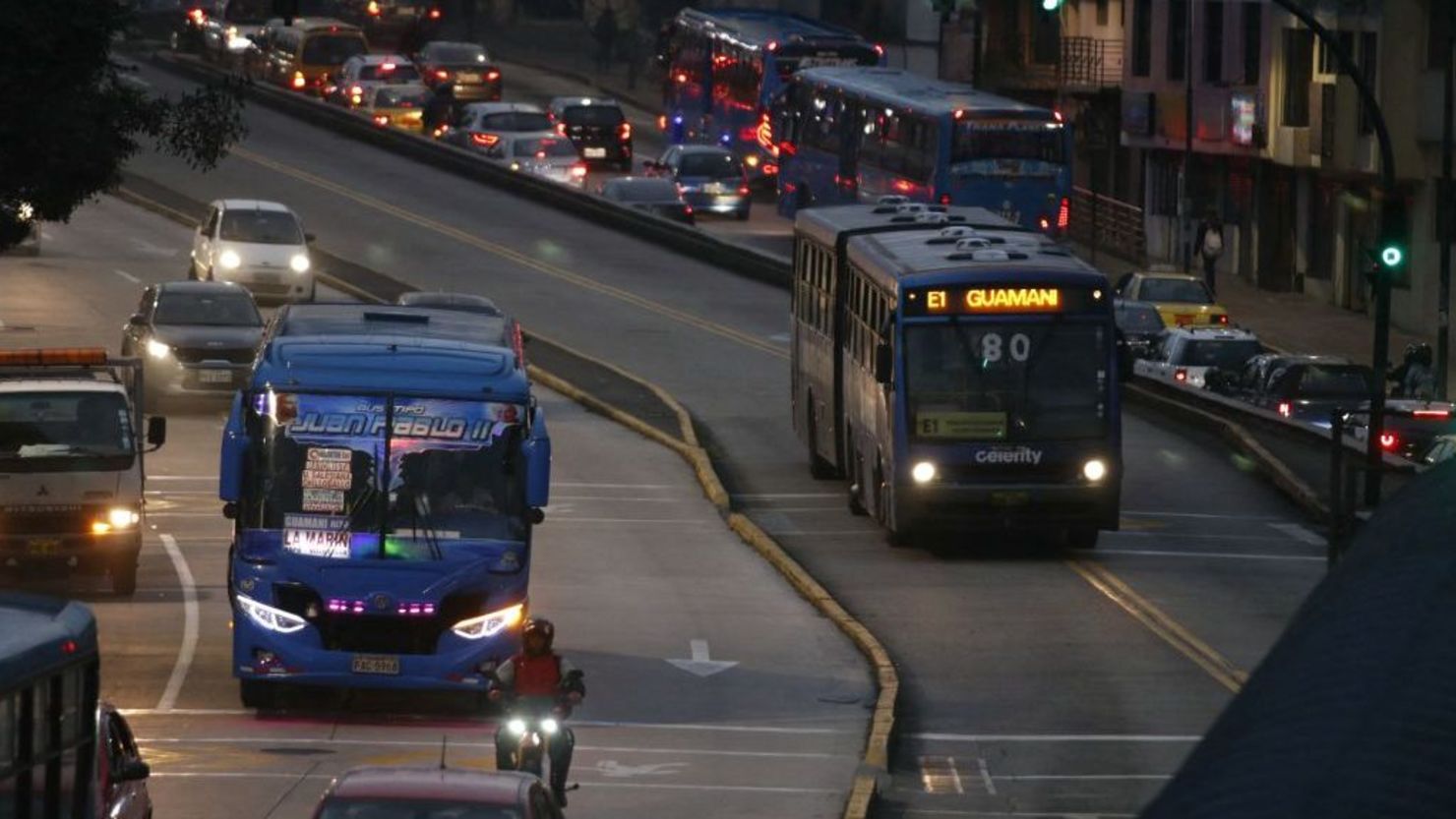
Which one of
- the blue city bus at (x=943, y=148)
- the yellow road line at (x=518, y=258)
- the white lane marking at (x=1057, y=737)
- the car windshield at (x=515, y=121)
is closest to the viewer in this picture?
the white lane marking at (x=1057, y=737)

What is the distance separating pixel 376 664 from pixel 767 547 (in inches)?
425

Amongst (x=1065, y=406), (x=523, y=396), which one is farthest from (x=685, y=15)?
(x=523, y=396)

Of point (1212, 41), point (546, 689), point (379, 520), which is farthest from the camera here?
point (1212, 41)

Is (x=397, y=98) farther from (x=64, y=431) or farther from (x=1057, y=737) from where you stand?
(x=1057, y=737)

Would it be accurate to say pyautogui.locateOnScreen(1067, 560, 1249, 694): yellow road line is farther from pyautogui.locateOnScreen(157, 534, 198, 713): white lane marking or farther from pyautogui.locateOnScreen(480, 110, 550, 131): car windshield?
pyautogui.locateOnScreen(480, 110, 550, 131): car windshield

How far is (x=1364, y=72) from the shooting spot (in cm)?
6575

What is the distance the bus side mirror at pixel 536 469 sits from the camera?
23781mm

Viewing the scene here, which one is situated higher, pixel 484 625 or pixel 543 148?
pixel 484 625

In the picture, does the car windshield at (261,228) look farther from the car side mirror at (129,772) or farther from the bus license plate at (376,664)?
the car side mirror at (129,772)

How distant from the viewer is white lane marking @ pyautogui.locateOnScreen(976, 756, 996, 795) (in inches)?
903

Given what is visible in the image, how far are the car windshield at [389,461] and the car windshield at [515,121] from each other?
54.0m

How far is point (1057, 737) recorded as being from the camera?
2492 centimetres

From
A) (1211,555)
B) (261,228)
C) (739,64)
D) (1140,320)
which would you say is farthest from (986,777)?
(739,64)

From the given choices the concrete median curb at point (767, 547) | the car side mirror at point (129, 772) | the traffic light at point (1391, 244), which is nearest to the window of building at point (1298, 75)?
the concrete median curb at point (767, 547)
